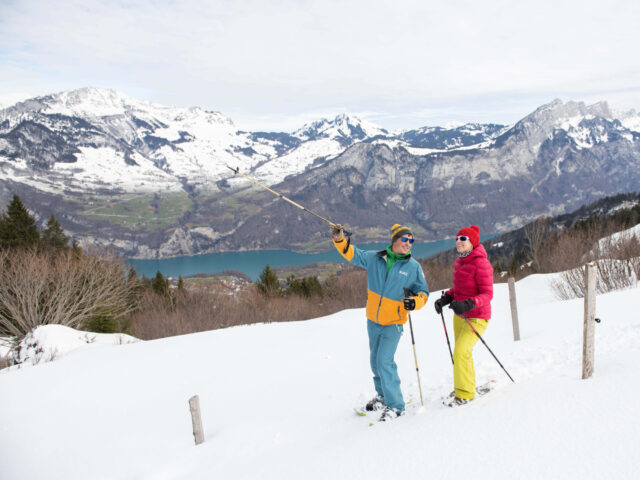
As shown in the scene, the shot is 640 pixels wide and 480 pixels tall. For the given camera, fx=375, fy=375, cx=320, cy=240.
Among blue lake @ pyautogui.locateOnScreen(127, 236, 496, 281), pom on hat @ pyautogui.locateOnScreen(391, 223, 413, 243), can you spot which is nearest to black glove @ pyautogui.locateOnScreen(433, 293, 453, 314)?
pom on hat @ pyautogui.locateOnScreen(391, 223, 413, 243)

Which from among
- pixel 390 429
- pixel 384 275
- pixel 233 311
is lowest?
pixel 233 311

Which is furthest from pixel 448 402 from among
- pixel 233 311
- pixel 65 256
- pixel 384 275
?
pixel 233 311

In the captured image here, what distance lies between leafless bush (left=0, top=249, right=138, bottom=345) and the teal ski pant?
64.7 ft

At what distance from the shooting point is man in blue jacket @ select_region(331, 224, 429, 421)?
15.5 feet

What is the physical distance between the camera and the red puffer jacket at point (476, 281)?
4559 millimetres

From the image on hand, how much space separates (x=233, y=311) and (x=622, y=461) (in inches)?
1139

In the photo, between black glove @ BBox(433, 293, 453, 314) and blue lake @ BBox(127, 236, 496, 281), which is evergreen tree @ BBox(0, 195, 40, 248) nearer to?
black glove @ BBox(433, 293, 453, 314)

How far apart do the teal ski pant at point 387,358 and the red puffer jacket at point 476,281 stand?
928mm

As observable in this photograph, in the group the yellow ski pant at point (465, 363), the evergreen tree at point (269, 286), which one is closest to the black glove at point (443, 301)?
the yellow ski pant at point (465, 363)

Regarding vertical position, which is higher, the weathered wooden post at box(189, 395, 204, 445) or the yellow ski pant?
the yellow ski pant

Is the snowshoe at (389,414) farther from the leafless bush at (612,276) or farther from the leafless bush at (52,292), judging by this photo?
the leafless bush at (52,292)

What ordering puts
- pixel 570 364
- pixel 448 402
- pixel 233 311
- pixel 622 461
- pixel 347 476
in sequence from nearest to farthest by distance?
1. pixel 622 461
2. pixel 347 476
3. pixel 448 402
4. pixel 570 364
5. pixel 233 311

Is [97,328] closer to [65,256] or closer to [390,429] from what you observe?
[65,256]

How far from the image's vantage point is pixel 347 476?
3326mm
